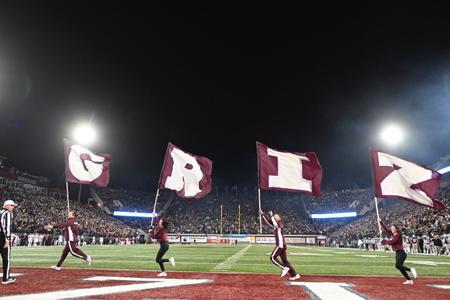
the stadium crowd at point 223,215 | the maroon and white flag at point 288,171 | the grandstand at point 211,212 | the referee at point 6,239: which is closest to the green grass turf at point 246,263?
the maroon and white flag at point 288,171

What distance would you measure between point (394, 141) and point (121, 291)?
26.3m

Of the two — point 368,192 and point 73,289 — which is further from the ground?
point 368,192

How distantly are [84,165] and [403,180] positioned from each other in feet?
46.5

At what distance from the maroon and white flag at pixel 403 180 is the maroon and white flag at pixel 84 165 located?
12543 millimetres

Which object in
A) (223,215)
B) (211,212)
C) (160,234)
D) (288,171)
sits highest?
(211,212)

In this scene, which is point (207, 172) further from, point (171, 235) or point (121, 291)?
point (171, 235)

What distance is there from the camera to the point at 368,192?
8906 centimetres

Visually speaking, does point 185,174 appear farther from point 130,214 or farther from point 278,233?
point 130,214

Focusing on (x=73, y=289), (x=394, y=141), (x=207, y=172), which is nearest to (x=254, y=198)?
(x=394, y=141)

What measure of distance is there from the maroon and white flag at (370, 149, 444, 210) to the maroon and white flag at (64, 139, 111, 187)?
12.5 meters

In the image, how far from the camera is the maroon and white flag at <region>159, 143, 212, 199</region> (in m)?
18.0

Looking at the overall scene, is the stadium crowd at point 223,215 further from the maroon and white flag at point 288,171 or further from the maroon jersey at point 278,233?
the maroon jersey at point 278,233

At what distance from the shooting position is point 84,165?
17.3 metres

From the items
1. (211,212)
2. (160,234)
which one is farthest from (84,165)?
(211,212)
